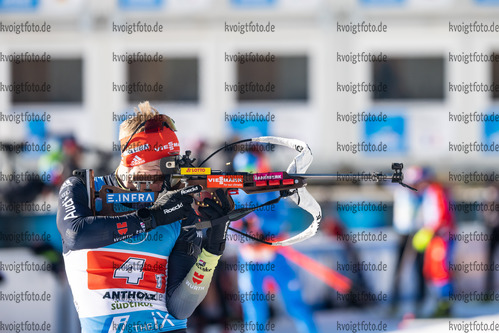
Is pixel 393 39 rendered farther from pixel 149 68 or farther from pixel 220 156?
pixel 220 156

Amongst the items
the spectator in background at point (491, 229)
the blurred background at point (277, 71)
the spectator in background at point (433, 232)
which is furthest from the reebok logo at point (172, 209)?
the blurred background at point (277, 71)

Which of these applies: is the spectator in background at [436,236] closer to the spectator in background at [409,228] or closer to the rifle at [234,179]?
the spectator in background at [409,228]

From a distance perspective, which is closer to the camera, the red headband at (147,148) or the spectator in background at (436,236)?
the red headband at (147,148)

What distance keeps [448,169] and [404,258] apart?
6.11 m

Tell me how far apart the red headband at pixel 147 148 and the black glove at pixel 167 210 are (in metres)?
0.18

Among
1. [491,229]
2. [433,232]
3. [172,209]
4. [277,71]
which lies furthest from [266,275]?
[277,71]

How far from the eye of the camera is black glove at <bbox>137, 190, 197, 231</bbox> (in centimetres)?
238

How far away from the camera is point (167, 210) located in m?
2.41

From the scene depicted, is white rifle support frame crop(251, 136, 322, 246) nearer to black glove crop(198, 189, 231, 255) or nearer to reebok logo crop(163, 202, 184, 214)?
black glove crop(198, 189, 231, 255)

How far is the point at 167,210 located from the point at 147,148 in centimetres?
29

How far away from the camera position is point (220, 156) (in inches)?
374

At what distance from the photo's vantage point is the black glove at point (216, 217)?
2.57 m

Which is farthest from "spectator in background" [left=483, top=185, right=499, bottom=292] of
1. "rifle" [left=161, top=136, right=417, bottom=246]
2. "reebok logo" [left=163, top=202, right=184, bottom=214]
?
"reebok logo" [left=163, top=202, right=184, bottom=214]

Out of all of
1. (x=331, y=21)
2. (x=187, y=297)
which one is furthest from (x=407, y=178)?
(x=331, y=21)
